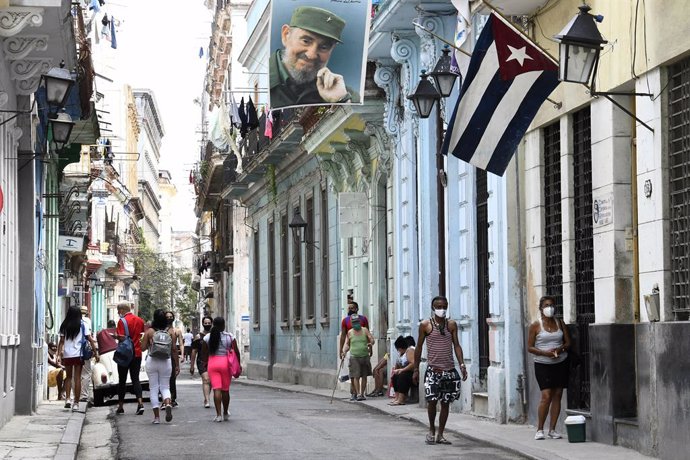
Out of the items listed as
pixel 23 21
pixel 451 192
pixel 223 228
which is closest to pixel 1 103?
pixel 23 21

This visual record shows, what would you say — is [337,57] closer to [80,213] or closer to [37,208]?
[37,208]

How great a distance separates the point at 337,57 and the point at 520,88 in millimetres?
6035

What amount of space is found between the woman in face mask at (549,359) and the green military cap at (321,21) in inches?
265

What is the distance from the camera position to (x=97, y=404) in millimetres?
23125

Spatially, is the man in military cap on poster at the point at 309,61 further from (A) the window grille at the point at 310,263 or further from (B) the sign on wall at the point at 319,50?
(A) the window grille at the point at 310,263

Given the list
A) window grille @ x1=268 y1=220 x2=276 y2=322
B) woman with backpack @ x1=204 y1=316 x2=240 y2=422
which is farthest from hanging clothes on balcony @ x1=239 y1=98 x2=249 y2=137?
woman with backpack @ x1=204 y1=316 x2=240 y2=422

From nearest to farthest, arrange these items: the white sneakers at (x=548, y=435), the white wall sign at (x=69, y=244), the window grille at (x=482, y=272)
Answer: the white sneakers at (x=548, y=435) → the window grille at (x=482, y=272) → the white wall sign at (x=69, y=244)

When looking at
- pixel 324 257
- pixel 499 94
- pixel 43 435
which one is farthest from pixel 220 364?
pixel 324 257

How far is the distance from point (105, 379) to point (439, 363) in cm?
830

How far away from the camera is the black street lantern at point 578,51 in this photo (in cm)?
1328

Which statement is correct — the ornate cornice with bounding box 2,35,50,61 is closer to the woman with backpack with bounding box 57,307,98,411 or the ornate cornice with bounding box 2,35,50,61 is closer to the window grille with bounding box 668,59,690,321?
the woman with backpack with bounding box 57,307,98,411

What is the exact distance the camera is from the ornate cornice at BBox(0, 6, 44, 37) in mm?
15828

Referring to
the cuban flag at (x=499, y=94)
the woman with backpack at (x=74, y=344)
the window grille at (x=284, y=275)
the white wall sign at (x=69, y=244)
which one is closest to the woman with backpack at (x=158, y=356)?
the woman with backpack at (x=74, y=344)

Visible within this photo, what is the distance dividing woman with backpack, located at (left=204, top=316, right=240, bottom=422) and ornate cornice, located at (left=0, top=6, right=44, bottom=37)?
5.20 metres
